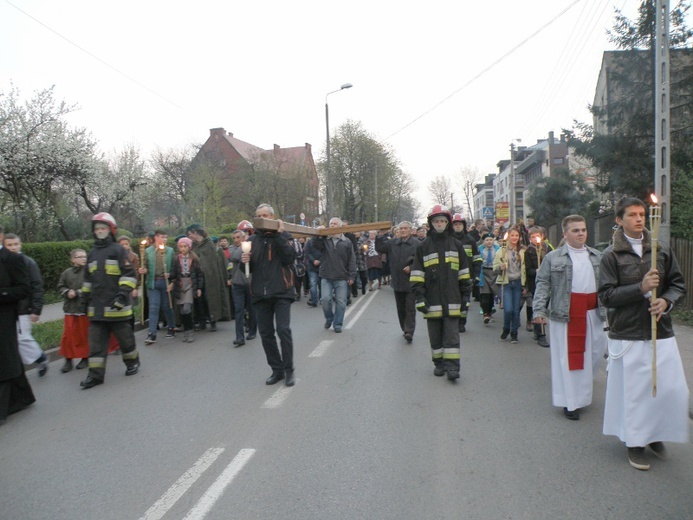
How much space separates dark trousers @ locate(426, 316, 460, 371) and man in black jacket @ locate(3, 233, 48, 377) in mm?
4352

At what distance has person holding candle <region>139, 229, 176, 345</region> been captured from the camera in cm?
980

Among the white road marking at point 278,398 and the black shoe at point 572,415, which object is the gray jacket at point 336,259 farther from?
the black shoe at point 572,415

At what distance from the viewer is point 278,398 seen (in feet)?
19.7

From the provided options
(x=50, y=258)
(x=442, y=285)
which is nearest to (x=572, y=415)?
(x=442, y=285)

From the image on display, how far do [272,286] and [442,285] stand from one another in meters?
1.97

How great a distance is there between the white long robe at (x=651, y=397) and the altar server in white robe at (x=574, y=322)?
3.45 feet

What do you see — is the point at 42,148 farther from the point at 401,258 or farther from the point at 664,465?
the point at 664,465

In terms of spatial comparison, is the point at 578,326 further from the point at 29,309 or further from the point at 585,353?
the point at 29,309

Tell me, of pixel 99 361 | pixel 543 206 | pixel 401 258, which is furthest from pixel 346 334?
pixel 543 206

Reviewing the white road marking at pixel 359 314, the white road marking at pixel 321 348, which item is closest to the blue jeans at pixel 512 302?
the white road marking at pixel 321 348

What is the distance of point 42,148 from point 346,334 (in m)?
17.2

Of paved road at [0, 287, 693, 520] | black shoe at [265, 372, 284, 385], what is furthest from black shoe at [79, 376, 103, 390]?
black shoe at [265, 372, 284, 385]

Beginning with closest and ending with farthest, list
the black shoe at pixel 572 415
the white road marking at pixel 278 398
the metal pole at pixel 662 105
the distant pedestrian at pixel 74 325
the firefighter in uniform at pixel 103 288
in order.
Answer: the black shoe at pixel 572 415 < the white road marking at pixel 278 398 < the firefighter in uniform at pixel 103 288 < the distant pedestrian at pixel 74 325 < the metal pole at pixel 662 105

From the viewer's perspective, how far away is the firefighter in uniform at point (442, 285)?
665 cm
